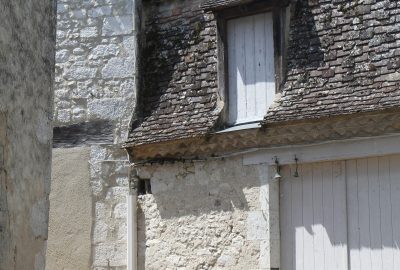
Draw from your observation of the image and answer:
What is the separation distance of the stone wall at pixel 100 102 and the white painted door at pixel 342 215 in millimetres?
1918

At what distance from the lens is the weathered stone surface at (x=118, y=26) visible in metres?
9.17

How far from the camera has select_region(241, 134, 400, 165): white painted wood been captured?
24.7 feet

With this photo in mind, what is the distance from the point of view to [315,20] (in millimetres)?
8258

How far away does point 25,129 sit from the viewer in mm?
3994

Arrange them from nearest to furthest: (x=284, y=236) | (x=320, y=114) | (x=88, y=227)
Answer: (x=320, y=114) < (x=284, y=236) < (x=88, y=227)

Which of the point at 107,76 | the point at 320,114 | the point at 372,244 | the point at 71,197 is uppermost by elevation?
the point at 107,76

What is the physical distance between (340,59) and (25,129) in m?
4.63

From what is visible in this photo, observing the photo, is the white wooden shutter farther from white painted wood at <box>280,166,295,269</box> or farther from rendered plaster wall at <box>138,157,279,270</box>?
white painted wood at <box>280,166,295,269</box>

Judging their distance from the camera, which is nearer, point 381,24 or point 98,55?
point 381,24

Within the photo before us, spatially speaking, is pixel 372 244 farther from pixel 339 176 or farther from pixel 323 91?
pixel 323 91

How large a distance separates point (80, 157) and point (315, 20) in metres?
3.02

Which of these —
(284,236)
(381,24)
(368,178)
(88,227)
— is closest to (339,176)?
(368,178)

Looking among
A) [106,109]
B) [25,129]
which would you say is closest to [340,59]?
[106,109]

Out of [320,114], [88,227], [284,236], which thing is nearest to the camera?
[320,114]
